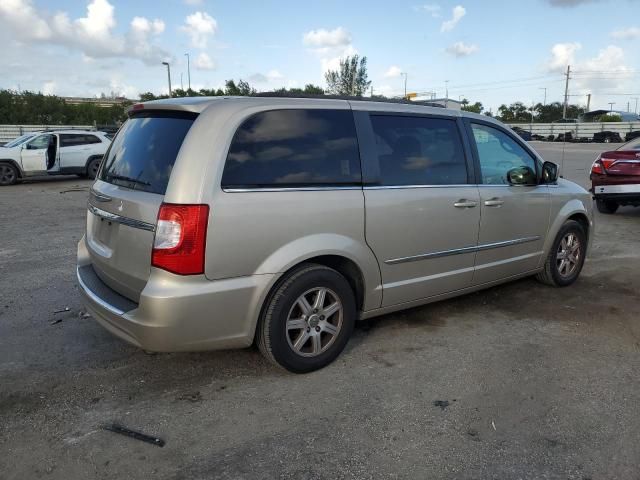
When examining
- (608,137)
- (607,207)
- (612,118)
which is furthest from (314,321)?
(612,118)

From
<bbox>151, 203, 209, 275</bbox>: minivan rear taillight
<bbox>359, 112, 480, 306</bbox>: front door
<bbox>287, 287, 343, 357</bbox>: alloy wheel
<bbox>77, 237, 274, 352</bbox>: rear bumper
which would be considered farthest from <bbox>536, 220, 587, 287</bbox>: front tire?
<bbox>151, 203, 209, 275</bbox>: minivan rear taillight

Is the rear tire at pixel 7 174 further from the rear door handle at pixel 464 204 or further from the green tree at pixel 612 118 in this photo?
the green tree at pixel 612 118

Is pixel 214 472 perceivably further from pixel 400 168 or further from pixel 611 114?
pixel 611 114

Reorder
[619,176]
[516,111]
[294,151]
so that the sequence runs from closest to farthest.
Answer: [294,151] < [619,176] < [516,111]

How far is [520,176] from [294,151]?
2284 millimetres

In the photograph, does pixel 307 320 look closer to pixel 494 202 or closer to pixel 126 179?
pixel 126 179

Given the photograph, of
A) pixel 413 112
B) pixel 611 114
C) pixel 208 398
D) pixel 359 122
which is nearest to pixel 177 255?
pixel 208 398

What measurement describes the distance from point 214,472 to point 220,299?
920 millimetres

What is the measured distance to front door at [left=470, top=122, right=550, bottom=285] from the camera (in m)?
4.45

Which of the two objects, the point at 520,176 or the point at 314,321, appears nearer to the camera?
the point at 314,321

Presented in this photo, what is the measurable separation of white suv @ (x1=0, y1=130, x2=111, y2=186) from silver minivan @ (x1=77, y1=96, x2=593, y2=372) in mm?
12708

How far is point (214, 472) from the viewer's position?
257cm

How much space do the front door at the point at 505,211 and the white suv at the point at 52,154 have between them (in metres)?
12.8

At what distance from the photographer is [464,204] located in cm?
420
